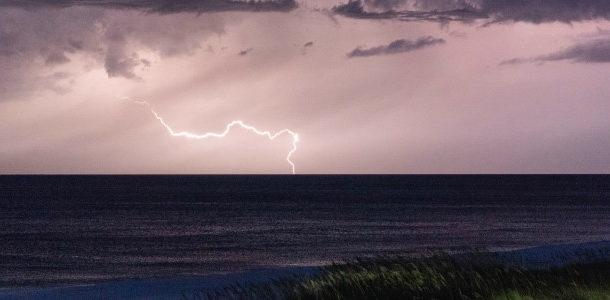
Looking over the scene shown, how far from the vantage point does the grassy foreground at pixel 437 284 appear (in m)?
12.6

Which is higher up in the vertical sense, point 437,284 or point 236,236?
point 437,284

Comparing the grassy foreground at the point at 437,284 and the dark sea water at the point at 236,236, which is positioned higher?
the grassy foreground at the point at 437,284

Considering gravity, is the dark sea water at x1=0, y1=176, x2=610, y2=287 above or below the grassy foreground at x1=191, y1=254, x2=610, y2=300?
below

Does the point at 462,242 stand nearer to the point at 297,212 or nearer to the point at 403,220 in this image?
the point at 403,220

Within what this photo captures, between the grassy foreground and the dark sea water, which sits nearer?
the grassy foreground

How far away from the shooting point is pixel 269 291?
14133 millimetres

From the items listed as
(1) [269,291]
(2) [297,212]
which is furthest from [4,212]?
(1) [269,291]

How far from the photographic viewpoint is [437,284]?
12.8 m

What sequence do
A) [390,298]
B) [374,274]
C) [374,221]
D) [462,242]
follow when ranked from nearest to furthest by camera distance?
[390,298]
[374,274]
[462,242]
[374,221]

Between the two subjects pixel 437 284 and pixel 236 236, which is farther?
pixel 236 236

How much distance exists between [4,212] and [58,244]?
45992mm

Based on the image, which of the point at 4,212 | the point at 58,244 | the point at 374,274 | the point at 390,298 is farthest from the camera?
the point at 4,212

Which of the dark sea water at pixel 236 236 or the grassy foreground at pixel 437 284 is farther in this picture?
the dark sea water at pixel 236 236

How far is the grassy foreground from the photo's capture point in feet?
41.4
